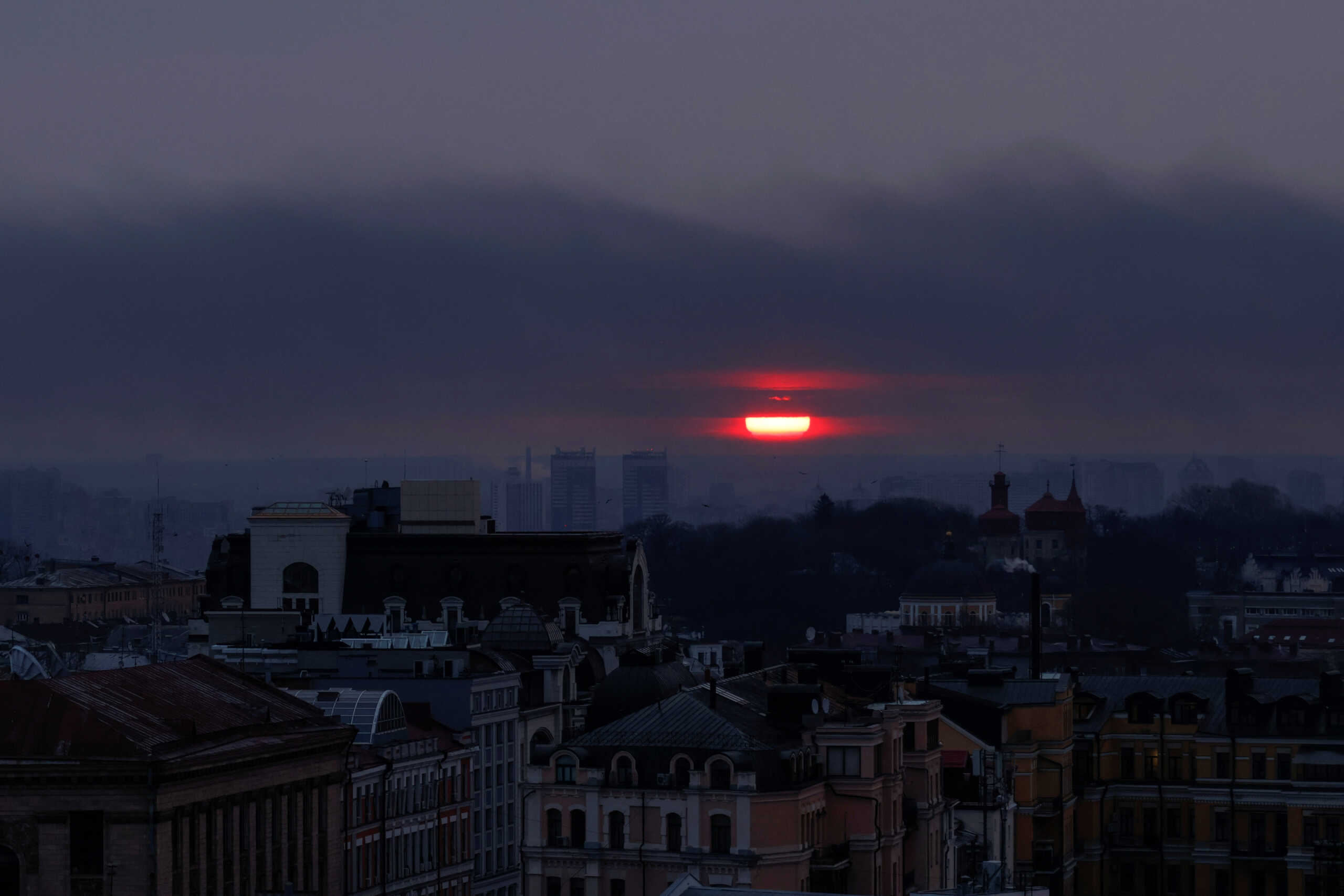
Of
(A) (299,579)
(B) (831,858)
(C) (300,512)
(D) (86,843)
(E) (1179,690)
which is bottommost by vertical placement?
(B) (831,858)

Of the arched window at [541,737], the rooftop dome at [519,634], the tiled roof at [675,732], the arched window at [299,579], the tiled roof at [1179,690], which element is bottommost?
the arched window at [541,737]

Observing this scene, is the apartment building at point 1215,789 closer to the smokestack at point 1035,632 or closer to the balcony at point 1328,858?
the balcony at point 1328,858

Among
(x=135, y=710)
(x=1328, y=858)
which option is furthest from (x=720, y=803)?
(x=1328, y=858)

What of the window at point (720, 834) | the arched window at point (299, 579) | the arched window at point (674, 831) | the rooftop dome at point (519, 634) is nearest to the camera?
the window at point (720, 834)

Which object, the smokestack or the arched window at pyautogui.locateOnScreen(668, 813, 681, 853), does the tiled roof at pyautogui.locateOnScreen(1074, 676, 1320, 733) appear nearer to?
the smokestack

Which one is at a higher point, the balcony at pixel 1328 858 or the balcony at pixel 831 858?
the balcony at pixel 831 858

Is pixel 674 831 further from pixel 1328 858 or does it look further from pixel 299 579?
pixel 299 579

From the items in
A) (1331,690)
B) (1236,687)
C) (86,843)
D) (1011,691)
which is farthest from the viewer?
(1236,687)

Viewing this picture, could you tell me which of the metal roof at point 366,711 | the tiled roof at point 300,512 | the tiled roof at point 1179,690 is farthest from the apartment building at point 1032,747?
the tiled roof at point 300,512
